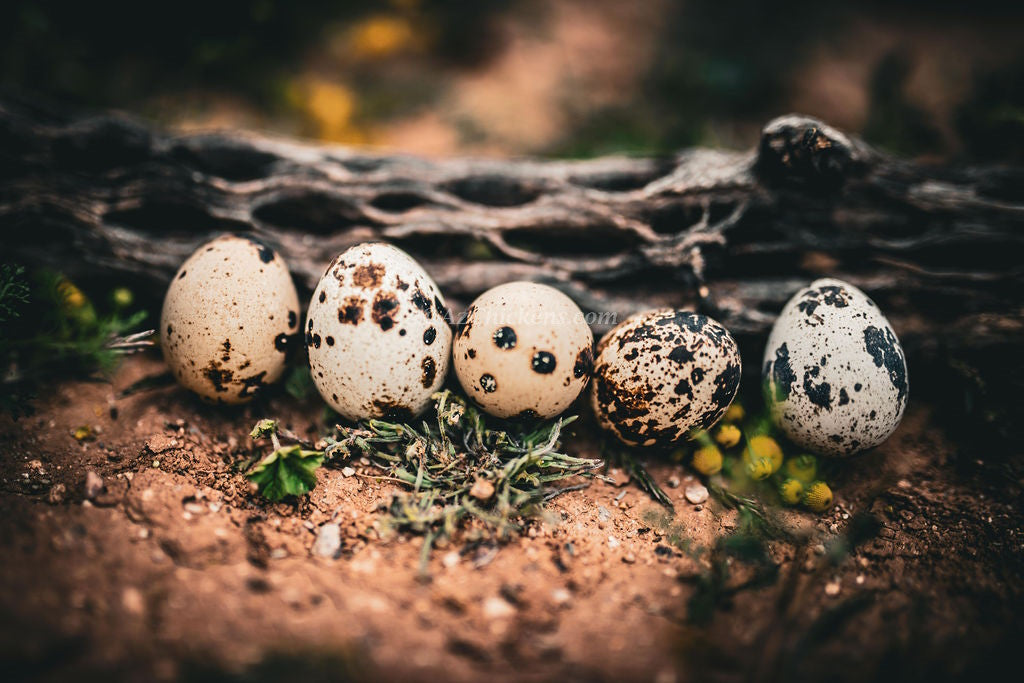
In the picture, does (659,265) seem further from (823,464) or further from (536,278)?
(823,464)

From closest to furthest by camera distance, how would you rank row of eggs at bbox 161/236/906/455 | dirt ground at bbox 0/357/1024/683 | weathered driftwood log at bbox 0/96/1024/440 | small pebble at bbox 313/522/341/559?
dirt ground at bbox 0/357/1024/683 → small pebble at bbox 313/522/341/559 → row of eggs at bbox 161/236/906/455 → weathered driftwood log at bbox 0/96/1024/440

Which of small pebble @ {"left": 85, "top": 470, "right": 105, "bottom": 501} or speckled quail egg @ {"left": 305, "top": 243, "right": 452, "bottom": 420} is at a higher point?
speckled quail egg @ {"left": 305, "top": 243, "right": 452, "bottom": 420}

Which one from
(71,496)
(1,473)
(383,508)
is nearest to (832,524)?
(383,508)

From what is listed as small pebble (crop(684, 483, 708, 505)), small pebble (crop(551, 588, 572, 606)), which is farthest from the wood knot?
small pebble (crop(551, 588, 572, 606))

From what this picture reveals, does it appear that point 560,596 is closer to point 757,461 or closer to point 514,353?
point 514,353

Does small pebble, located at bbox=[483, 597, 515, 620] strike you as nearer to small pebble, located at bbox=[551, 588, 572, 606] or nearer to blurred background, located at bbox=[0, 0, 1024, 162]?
small pebble, located at bbox=[551, 588, 572, 606]

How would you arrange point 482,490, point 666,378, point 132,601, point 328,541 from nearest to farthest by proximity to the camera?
point 132,601 < point 328,541 < point 482,490 < point 666,378

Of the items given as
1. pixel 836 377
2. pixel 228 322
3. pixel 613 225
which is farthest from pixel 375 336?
pixel 836 377

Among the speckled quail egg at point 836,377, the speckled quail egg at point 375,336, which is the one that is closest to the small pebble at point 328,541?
the speckled quail egg at point 375,336
